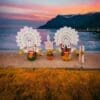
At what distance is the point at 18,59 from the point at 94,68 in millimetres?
624

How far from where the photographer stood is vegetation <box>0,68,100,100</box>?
2465 millimetres

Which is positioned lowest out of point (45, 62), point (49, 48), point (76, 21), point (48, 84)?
point (48, 84)

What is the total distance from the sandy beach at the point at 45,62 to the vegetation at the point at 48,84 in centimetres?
4

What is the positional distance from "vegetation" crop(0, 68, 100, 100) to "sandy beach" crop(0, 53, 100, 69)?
42 millimetres

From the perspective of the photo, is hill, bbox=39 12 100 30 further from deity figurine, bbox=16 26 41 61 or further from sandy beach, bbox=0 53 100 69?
sandy beach, bbox=0 53 100 69

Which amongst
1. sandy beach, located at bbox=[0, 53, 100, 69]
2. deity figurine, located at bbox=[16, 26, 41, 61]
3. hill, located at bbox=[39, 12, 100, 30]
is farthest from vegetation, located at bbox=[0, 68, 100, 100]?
hill, located at bbox=[39, 12, 100, 30]

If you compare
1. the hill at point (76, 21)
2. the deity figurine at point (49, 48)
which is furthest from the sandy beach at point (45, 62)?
the hill at point (76, 21)

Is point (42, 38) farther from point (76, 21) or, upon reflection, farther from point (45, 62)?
point (76, 21)

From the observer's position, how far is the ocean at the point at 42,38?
8.27 ft

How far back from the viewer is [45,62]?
256 cm

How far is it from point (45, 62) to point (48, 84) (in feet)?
0.61

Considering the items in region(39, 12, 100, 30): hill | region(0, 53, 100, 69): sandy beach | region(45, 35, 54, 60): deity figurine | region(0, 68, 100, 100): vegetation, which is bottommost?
region(0, 68, 100, 100): vegetation

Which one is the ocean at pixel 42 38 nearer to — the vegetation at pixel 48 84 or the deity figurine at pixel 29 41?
the deity figurine at pixel 29 41

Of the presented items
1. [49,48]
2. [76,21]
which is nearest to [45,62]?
[49,48]
